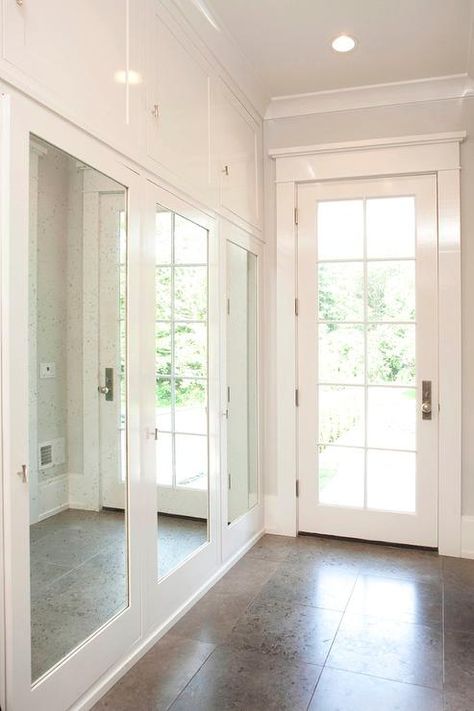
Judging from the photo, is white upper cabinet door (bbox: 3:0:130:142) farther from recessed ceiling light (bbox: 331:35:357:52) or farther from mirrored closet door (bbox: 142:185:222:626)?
recessed ceiling light (bbox: 331:35:357:52)

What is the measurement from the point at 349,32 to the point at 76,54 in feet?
5.67

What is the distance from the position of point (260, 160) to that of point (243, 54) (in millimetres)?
727

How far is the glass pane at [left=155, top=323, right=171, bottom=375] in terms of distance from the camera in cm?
241

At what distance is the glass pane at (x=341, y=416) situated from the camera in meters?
3.66

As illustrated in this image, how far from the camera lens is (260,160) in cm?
376

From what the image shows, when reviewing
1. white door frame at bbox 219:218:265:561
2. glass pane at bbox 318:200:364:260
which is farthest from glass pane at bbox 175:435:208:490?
glass pane at bbox 318:200:364:260

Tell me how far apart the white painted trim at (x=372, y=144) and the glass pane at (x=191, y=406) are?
1788mm

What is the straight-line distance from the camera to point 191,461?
2.71 meters

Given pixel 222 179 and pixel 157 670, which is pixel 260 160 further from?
pixel 157 670

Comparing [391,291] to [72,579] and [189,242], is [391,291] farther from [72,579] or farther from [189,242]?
[72,579]

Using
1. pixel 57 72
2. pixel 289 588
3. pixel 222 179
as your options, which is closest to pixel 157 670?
pixel 289 588

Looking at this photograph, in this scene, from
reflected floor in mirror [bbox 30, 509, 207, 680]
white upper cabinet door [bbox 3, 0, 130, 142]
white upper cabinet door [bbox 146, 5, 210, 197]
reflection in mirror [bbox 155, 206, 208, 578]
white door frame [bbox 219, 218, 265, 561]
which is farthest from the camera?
white door frame [bbox 219, 218, 265, 561]

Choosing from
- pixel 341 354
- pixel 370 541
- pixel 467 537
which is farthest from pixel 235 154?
pixel 467 537

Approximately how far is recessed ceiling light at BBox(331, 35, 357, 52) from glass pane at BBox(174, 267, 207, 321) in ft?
4.65
